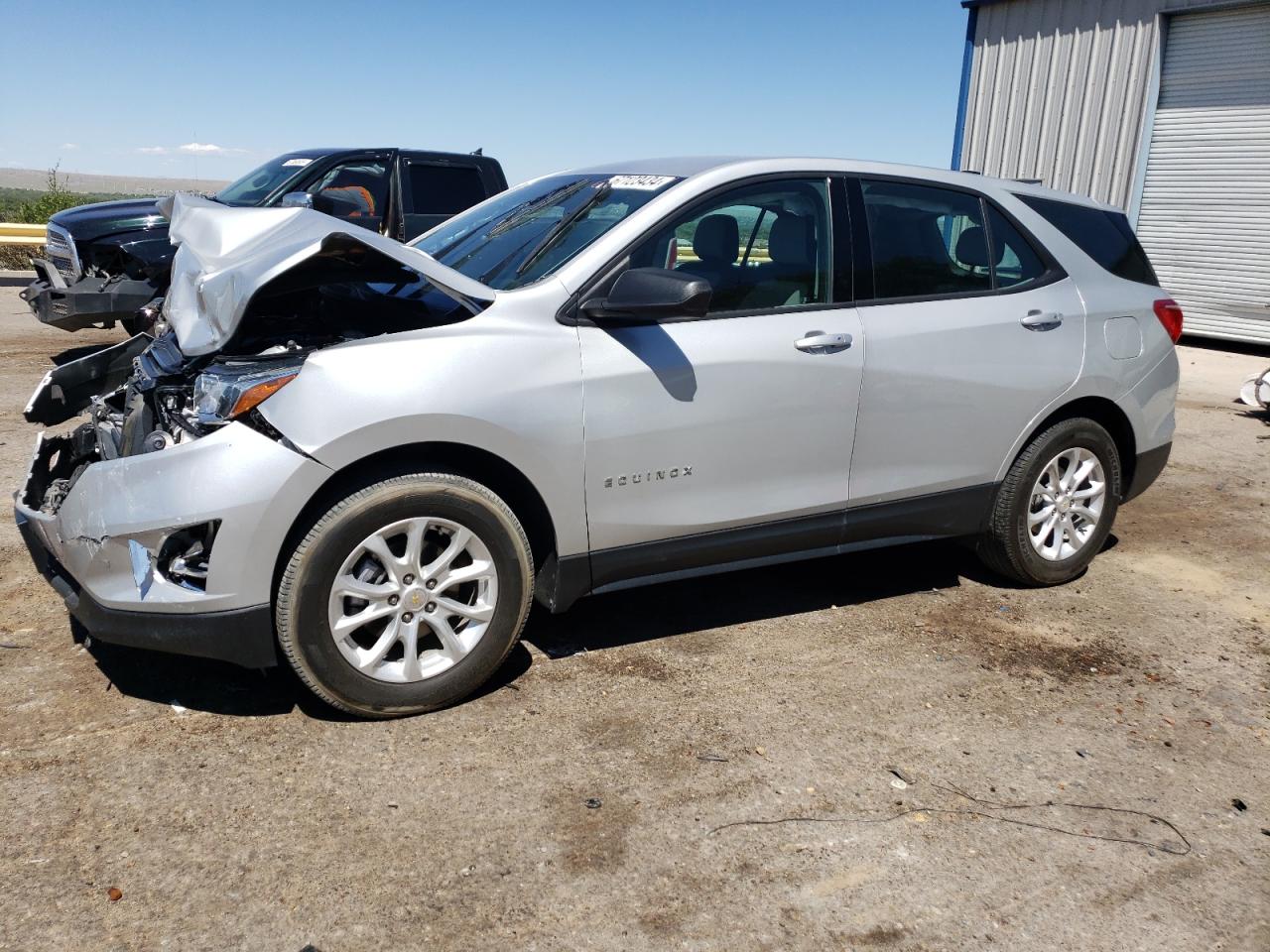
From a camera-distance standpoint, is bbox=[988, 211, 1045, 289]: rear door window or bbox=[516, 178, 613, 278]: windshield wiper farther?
bbox=[988, 211, 1045, 289]: rear door window

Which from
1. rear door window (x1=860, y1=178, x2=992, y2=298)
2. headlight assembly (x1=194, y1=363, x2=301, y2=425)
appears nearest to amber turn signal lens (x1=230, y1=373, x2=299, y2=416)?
headlight assembly (x1=194, y1=363, x2=301, y2=425)

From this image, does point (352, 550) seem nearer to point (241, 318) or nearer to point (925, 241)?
point (241, 318)

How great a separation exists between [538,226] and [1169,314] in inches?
117

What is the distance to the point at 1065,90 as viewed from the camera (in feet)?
47.7

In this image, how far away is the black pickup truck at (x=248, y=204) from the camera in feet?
29.8

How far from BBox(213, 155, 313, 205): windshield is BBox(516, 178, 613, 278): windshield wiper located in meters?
6.45

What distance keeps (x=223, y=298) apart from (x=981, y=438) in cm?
295

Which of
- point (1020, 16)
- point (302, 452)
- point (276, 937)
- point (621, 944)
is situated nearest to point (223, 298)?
point (302, 452)

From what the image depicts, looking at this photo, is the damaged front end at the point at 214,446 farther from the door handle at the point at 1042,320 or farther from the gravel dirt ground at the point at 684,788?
the door handle at the point at 1042,320

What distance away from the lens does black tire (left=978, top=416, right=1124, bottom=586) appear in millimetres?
4668

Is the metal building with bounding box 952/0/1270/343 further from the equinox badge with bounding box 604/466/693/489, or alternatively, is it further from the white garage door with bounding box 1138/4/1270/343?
the equinox badge with bounding box 604/466/693/489

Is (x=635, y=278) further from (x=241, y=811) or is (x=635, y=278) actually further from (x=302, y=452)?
(x=241, y=811)

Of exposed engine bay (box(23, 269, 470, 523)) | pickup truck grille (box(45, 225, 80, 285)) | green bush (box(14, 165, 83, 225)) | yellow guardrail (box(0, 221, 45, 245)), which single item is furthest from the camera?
green bush (box(14, 165, 83, 225))

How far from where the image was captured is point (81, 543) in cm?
329
